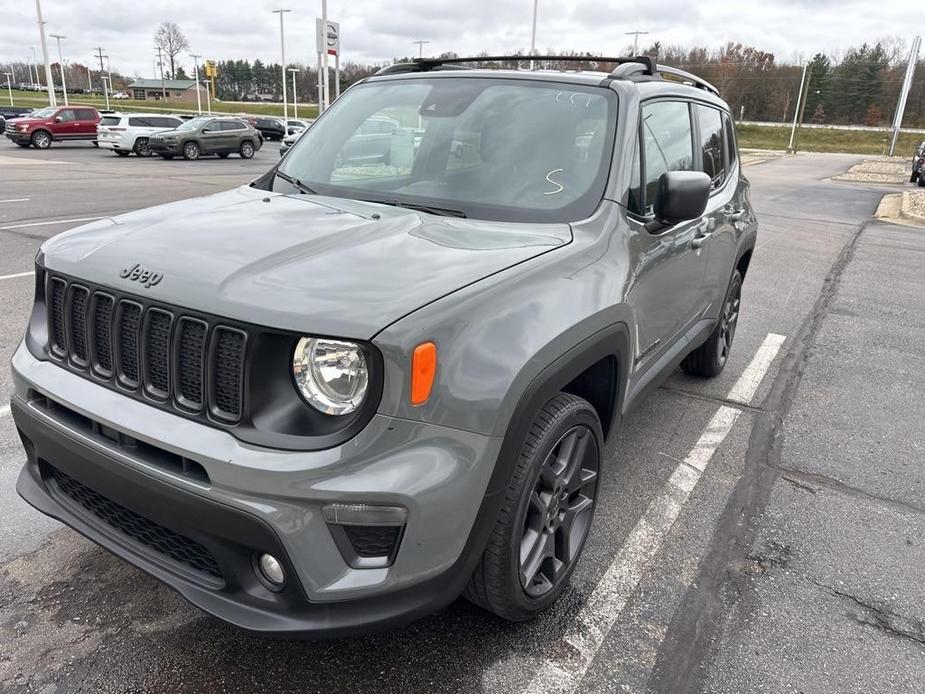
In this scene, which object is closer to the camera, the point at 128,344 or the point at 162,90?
the point at 128,344

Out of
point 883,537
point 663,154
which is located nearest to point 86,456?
point 663,154

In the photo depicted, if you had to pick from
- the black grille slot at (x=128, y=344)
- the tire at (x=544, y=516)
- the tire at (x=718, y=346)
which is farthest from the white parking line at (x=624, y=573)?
the black grille slot at (x=128, y=344)

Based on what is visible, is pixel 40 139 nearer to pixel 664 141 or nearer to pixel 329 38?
pixel 329 38

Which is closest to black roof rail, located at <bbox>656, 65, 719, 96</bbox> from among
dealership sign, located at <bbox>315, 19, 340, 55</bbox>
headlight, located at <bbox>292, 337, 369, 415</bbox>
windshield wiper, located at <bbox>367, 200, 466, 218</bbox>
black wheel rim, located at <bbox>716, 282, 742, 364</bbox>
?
black wheel rim, located at <bbox>716, 282, 742, 364</bbox>

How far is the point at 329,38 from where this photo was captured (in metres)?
30.8

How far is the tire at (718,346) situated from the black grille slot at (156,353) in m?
3.67

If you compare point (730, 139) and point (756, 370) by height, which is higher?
point (730, 139)

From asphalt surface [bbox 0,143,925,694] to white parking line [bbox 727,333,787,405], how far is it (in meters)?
0.03

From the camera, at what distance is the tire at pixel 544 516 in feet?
7.14

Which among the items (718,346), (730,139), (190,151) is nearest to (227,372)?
(718,346)

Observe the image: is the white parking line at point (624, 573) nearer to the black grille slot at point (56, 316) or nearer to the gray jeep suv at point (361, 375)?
the gray jeep suv at point (361, 375)

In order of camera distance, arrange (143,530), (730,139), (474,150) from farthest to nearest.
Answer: (730,139)
(474,150)
(143,530)

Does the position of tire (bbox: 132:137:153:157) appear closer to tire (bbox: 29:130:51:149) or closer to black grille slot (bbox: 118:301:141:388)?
tire (bbox: 29:130:51:149)

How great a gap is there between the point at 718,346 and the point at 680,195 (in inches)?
101
